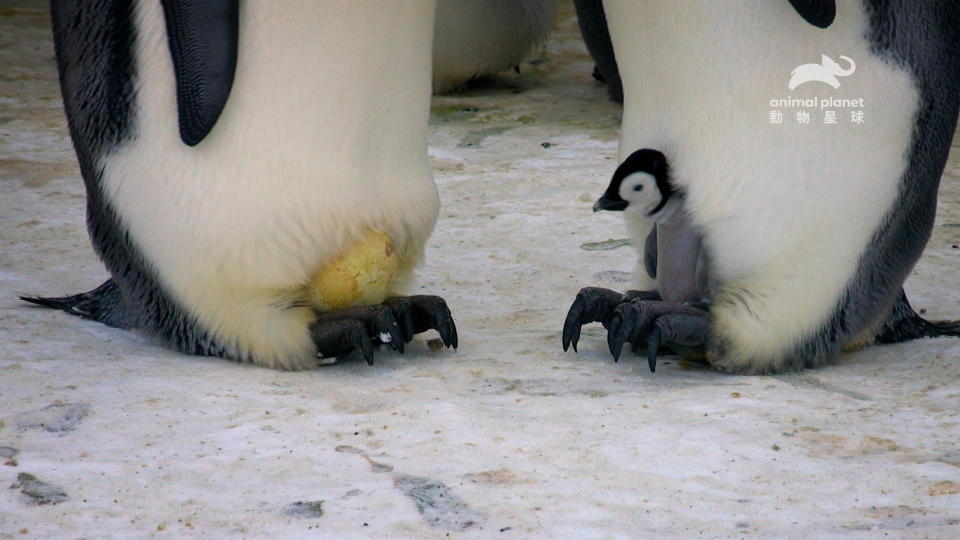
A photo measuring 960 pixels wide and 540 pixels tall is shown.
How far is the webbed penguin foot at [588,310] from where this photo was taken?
1.85 m

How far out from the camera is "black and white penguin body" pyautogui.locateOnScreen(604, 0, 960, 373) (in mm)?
1689

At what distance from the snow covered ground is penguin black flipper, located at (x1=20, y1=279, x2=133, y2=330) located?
1.2 inches

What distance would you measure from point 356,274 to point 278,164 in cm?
22

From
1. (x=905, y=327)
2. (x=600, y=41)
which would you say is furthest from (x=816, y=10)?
(x=600, y=41)

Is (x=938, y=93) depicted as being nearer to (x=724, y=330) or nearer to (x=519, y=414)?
(x=724, y=330)

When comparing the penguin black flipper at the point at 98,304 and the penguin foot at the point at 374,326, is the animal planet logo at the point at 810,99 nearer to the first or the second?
the penguin foot at the point at 374,326

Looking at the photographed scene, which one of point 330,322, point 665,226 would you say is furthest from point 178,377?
point 665,226

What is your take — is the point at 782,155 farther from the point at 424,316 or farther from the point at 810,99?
the point at 424,316

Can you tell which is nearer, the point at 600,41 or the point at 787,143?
the point at 787,143

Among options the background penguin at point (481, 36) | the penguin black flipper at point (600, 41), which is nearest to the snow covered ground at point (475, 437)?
the penguin black flipper at point (600, 41)

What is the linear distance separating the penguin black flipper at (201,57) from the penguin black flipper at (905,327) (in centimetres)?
110

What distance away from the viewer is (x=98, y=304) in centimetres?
208

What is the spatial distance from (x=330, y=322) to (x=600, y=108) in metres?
2.46

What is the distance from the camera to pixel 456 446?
148cm
